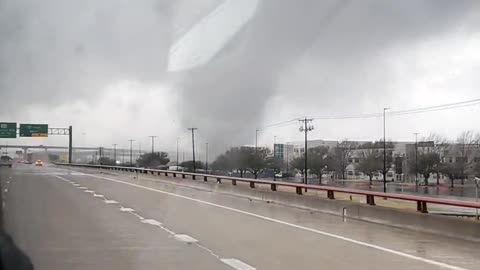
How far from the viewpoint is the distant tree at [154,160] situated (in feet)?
255

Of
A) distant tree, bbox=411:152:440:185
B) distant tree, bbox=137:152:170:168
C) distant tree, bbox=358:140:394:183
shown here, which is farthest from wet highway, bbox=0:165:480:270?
distant tree, bbox=137:152:170:168

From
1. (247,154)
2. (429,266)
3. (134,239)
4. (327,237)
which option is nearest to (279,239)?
(327,237)

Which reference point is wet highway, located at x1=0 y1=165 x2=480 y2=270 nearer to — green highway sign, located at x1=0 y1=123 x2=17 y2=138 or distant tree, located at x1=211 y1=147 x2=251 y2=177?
distant tree, located at x1=211 y1=147 x2=251 y2=177

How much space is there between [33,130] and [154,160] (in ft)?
82.4

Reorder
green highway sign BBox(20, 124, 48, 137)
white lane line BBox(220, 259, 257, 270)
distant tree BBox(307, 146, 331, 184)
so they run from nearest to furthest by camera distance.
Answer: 1. white lane line BBox(220, 259, 257, 270)
2. distant tree BBox(307, 146, 331, 184)
3. green highway sign BBox(20, 124, 48, 137)

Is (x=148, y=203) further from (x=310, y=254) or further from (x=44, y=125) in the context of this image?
(x=44, y=125)

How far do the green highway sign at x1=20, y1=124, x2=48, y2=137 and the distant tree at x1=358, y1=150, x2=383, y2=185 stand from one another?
58.0 meters

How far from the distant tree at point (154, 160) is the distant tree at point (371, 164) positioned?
31.7 m

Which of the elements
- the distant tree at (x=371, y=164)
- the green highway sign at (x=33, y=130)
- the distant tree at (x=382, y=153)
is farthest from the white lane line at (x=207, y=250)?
the green highway sign at (x=33, y=130)

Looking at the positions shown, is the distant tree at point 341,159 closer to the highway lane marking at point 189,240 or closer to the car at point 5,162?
the highway lane marking at point 189,240

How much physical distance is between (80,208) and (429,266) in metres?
14.7

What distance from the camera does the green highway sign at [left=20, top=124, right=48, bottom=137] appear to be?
91750mm

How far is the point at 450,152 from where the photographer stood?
39.8 metres

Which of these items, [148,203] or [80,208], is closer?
[80,208]
